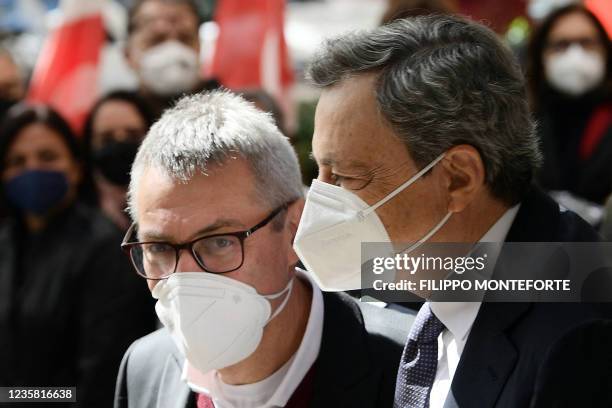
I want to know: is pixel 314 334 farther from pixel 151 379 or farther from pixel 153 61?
pixel 153 61

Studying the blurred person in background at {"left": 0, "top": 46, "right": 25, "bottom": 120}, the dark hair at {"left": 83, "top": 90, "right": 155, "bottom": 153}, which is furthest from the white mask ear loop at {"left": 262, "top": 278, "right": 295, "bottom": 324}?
the blurred person in background at {"left": 0, "top": 46, "right": 25, "bottom": 120}

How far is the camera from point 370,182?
8.06 ft

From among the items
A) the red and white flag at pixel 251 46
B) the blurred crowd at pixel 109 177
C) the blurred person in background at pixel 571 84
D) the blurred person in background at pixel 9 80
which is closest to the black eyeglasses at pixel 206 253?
the blurred crowd at pixel 109 177

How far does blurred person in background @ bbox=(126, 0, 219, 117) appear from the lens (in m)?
5.98

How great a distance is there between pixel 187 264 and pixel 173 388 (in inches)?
16.7

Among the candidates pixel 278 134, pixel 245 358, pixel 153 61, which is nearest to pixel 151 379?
pixel 245 358

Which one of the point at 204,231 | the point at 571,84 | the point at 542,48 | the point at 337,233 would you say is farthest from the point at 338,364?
the point at 542,48

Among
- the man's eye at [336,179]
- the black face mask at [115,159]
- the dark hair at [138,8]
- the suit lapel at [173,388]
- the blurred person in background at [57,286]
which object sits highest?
the man's eye at [336,179]

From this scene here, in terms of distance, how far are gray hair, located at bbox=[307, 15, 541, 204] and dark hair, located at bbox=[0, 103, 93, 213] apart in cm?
275

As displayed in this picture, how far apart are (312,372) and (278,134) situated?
0.71m

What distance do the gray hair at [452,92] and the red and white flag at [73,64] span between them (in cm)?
462

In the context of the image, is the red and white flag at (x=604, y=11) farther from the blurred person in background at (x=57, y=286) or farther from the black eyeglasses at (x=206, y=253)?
the black eyeglasses at (x=206, y=253)

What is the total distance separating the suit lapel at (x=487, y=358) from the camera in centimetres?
222

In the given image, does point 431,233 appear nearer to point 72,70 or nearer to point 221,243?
point 221,243
